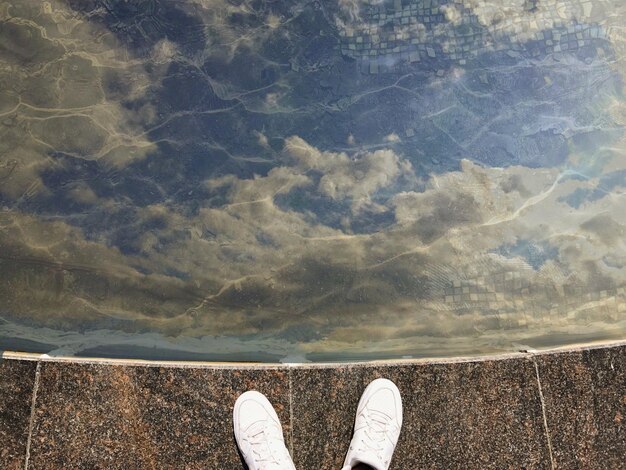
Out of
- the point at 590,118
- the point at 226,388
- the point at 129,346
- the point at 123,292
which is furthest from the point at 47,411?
the point at 590,118

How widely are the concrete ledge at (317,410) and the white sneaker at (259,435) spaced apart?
0.14ft

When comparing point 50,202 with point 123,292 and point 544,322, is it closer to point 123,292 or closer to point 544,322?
point 123,292

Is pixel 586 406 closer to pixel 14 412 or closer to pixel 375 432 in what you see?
pixel 375 432

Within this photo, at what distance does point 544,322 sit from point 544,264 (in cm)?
26

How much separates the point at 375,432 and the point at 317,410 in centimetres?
26

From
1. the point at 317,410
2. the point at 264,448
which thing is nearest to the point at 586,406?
the point at 317,410

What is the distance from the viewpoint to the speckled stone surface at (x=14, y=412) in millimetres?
2023

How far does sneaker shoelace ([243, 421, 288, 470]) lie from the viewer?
2057 mm

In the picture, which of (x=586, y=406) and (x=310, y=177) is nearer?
(x=586, y=406)

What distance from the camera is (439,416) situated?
2121 mm

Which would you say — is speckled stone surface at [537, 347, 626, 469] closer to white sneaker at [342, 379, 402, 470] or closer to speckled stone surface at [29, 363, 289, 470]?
white sneaker at [342, 379, 402, 470]

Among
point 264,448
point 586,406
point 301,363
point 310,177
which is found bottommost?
point 264,448

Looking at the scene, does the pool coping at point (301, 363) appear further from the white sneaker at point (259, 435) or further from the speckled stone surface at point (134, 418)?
the white sneaker at point (259, 435)

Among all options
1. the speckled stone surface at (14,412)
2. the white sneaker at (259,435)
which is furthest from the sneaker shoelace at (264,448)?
the speckled stone surface at (14,412)
